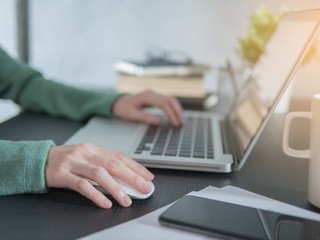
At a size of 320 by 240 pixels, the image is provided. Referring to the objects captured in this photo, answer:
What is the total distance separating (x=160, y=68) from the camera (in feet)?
5.07

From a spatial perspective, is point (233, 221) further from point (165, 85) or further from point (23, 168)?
point (165, 85)

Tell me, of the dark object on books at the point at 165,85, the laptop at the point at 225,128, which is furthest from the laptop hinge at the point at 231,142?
the dark object on books at the point at 165,85

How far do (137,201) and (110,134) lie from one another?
350 millimetres

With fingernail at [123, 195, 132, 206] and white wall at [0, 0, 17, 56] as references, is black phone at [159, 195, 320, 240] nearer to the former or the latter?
fingernail at [123, 195, 132, 206]

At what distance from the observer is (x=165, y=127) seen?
1.00 metres

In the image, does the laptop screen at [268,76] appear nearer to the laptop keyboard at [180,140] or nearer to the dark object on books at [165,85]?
the laptop keyboard at [180,140]

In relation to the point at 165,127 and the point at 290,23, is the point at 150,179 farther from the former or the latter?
the point at 290,23

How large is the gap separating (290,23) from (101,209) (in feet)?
2.25

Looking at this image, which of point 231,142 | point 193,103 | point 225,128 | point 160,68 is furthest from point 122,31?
point 231,142

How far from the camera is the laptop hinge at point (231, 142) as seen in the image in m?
0.78

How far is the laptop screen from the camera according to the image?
2.80 ft

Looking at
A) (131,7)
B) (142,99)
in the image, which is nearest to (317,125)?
(142,99)

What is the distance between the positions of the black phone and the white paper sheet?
0.01 metres

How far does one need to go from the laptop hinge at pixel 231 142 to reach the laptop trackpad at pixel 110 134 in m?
0.19
